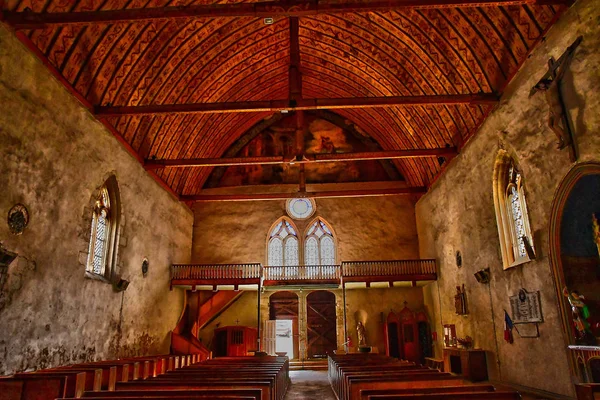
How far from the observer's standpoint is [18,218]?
8336 millimetres

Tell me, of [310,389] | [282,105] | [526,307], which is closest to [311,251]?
[310,389]

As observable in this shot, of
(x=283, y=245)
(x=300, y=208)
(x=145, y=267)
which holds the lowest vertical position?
(x=145, y=267)

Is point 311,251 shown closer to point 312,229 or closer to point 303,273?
point 312,229

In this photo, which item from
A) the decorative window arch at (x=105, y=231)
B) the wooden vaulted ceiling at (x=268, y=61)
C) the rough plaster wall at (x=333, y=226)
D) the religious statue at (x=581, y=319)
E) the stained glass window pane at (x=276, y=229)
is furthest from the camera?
the stained glass window pane at (x=276, y=229)

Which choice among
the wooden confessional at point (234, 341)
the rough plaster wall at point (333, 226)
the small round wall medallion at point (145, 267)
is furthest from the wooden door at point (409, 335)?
the small round wall medallion at point (145, 267)

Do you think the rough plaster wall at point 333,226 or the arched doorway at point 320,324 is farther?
the rough plaster wall at point 333,226

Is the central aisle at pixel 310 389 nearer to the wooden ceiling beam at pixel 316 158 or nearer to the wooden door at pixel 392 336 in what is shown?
the wooden door at pixel 392 336

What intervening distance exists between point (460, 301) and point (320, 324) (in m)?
7.74

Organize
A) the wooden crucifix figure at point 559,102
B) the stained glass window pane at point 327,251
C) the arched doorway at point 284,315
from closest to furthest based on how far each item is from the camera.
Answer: the wooden crucifix figure at point 559,102
the stained glass window pane at point 327,251
the arched doorway at point 284,315

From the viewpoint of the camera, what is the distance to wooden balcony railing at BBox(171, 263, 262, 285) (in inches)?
670

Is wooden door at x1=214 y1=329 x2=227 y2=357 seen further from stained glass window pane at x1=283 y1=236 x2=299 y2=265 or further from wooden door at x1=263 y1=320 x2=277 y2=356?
stained glass window pane at x1=283 y1=236 x2=299 y2=265

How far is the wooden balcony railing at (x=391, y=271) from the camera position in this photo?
55.5 feet

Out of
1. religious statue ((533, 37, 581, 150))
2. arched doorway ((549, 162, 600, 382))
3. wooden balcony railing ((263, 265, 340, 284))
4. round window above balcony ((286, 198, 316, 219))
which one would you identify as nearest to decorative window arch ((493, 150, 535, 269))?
arched doorway ((549, 162, 600, 382))

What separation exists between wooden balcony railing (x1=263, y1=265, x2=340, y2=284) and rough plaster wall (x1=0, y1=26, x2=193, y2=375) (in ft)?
21.2
